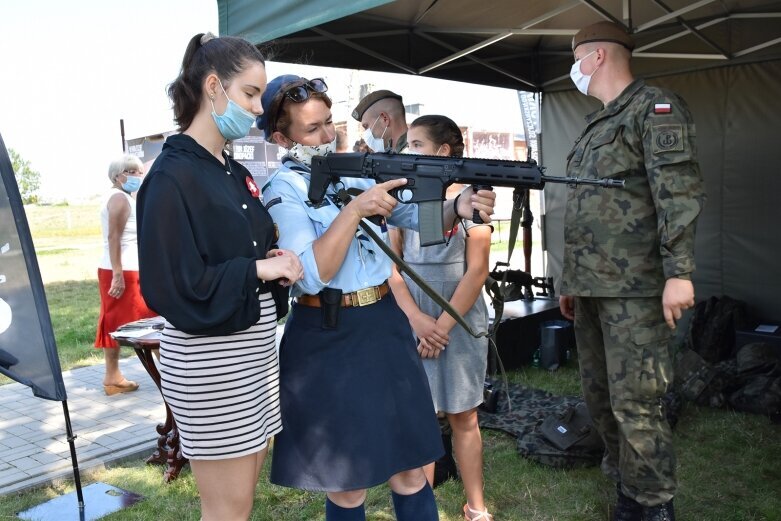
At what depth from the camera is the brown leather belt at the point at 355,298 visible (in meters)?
1.96

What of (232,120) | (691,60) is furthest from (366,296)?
(691,60)

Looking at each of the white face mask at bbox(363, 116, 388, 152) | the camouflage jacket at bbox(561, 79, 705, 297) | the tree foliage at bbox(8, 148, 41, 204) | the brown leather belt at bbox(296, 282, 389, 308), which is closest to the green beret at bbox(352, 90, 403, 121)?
the white face mask at bbox(363, 116, 388, 152)

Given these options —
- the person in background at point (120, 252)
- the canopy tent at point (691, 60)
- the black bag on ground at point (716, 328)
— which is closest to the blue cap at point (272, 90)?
the canopy tent at point (691, 60)

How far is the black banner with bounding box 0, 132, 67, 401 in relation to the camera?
2.56 m

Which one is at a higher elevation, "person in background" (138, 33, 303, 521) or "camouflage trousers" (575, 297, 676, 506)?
"person in background" (138, 33, 303, 521)

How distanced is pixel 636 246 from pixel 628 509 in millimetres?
1119

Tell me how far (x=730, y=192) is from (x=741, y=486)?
332 centimetres

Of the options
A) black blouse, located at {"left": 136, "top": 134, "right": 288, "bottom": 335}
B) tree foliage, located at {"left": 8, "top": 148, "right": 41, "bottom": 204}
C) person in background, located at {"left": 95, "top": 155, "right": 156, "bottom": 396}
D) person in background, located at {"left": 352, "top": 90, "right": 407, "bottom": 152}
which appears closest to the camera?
black blouse, located at {"left": 136, "top": 134, "right": 288, "bottom": 335}

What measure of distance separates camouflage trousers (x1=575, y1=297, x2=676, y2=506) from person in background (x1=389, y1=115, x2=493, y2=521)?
55cm

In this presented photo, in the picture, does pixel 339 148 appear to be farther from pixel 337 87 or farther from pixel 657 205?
pixel 337 87

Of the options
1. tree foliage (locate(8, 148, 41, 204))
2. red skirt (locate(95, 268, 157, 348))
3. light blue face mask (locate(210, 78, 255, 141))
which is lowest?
red skirt (locate(95, 268, 157, 348))

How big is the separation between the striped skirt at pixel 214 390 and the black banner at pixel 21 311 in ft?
3.52

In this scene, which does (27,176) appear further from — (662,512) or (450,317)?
(662,512)

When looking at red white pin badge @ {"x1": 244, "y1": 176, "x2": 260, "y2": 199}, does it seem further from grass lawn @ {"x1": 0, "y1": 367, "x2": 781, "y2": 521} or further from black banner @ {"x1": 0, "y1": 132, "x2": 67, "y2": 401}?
grass lawn @ {"x1": 0, "y1": 367, "x2": 781, "y2": 521}
